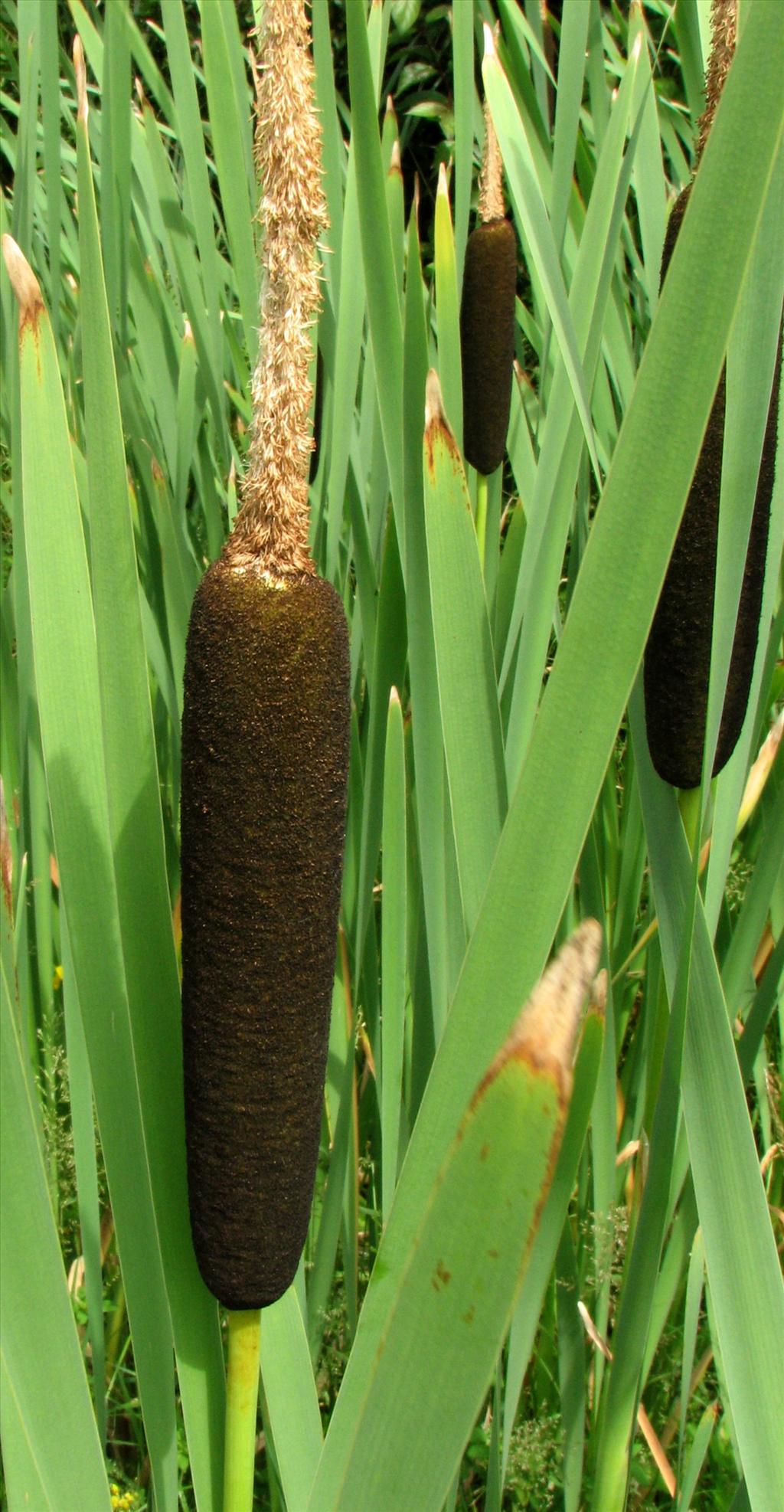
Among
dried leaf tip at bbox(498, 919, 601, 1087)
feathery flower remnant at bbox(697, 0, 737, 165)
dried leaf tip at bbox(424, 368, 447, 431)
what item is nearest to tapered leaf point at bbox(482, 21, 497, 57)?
feathery flower remnant at bbox(697, 0, 737, 165)

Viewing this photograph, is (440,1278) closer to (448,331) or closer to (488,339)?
(448,331)

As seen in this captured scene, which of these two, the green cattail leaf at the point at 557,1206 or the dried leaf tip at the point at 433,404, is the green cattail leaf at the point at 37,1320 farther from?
the dried leaf tip at the point at 433,404

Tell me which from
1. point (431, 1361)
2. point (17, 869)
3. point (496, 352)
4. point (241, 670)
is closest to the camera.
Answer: point (431, 1361)

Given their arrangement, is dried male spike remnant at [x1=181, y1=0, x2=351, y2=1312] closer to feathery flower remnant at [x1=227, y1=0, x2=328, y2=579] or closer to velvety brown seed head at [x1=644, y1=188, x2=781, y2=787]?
feathery flower remnant at [x1=227, y1=0, x2=328, y2=579]

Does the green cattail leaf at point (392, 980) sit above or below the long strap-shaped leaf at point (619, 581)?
below

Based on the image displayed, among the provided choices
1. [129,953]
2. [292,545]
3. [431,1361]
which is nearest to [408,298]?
[292,545]

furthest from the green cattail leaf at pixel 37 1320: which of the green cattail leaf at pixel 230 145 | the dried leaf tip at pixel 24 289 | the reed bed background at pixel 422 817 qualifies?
the green cattail leaf at pixel 230 145

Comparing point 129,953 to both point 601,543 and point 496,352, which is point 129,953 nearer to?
point 601,543
